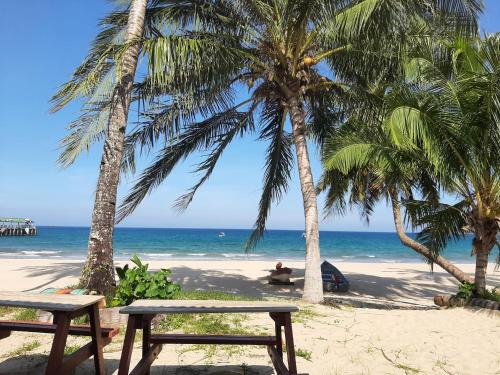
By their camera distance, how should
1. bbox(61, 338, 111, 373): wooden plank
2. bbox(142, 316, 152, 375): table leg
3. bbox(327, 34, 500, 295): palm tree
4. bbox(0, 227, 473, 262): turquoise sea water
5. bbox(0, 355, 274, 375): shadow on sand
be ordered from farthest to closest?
bbox(0, 227, 473, 262): turquoise sea water < bbox(327, 34, 500, 295): palm tree < bbox(0, 355, 274, 375): shadow on sand < bbox(142, 316, 152, 375): table leg < bbox(61, 338, 111, 373): wooden plank

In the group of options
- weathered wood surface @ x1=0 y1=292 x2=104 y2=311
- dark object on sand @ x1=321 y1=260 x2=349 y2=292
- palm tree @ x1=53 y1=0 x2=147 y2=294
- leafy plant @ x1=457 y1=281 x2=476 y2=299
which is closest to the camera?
weathered wood surface @ x1=0 y1=292 x2=104 y2=311

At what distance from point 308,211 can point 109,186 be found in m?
3.89

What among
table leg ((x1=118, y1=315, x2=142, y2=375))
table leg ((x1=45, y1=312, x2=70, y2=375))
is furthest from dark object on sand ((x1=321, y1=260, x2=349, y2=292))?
table leg ((x1=45, y1=312, x2=70, y2=375))

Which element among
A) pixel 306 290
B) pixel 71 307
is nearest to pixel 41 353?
pixel 71 307

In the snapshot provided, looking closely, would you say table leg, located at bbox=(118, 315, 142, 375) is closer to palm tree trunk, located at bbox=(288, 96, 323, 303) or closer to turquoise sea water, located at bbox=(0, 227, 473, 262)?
palm tree trunk, located at bbox=(288, 96, 323, 303)

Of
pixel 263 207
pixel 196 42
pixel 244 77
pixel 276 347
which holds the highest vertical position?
pixel 244 77

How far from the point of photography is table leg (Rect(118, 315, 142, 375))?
8.68 feet

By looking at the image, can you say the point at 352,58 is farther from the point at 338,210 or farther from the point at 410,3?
the point at 338,210

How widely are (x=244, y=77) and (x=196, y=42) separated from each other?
312 centimetres

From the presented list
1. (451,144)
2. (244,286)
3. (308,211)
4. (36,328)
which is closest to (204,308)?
(36,328)

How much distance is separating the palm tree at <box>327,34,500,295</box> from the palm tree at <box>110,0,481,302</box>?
917 mm

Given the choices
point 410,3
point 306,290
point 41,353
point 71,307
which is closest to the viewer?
point 71,307

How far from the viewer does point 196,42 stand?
18.7ft

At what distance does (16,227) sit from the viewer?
52.8 metres
